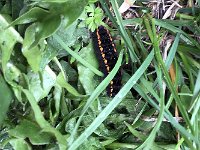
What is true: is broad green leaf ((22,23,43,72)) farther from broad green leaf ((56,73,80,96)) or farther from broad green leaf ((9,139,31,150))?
broad green leaf ((9,139,31,150))

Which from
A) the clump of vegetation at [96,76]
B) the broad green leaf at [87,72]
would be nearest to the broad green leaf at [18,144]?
the clump of vegetation at [96,76]

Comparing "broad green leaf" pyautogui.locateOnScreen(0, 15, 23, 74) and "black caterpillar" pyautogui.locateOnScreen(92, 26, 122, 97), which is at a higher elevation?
"broad green leaf" pyautogui.locateOnScreen(0, 15, 23, 74)

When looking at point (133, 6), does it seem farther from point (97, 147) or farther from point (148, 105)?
point (97, 147)

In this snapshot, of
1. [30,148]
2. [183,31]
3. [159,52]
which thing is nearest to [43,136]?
[30,148]

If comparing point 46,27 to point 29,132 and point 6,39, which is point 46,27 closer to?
point 6,39

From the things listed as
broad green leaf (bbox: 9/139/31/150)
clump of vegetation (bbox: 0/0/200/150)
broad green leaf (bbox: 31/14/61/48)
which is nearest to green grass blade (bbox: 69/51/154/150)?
clump of vegetation (bbox: 0/0/200/150)

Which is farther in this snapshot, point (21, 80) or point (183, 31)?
point (183, 31)
